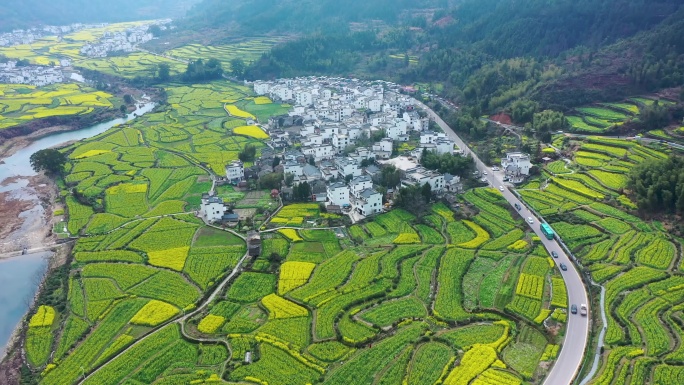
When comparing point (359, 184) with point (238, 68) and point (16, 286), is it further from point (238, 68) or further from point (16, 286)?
point (238, 68)

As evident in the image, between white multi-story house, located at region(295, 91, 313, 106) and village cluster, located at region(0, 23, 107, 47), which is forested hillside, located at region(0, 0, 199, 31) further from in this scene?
white multi-story house, located at region(295, 91, 313, 106)

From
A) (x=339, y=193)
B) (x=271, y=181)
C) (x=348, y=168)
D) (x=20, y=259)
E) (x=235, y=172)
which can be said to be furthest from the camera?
(x=235, y=172)

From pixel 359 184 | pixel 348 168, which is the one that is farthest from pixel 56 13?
pixel 359 184

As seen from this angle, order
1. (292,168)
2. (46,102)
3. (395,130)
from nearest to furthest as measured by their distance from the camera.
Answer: (292,168)
(395,130)
(46,102)

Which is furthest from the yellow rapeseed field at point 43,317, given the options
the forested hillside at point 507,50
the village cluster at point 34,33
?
the village cluster at point 34,33

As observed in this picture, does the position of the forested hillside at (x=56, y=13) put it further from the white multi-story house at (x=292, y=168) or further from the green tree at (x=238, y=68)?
the white multi-story house at (x=292, y=168)

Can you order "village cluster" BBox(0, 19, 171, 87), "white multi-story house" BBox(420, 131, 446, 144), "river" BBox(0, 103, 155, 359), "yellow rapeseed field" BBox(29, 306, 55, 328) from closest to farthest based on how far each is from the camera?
1. "yellow rapeseed field" BBox(29, 306, 55, 328)
2. "river" BBox(0, 103, 155, 359)
3. "white multi-story house" BBox(420, 131, 446, 144)
4. "village cluster" BBox(0, 19, 171, 87)

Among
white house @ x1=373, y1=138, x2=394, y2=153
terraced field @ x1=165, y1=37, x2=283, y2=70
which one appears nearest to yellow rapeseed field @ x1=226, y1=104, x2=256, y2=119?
white house @ x1=373, y1=138, x2=394, y2=153

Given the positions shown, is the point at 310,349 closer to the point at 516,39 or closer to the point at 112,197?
the point at 112,197
